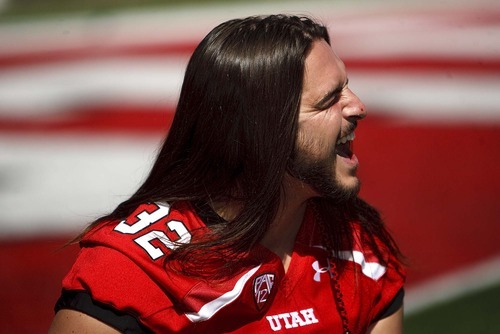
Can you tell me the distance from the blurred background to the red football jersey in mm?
925

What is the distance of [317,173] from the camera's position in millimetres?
1773

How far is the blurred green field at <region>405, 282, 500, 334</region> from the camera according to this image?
9.43 ft

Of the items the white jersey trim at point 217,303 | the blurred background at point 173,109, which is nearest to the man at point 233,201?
the white jersey trim at point 217,303

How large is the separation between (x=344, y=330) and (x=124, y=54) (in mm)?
1355

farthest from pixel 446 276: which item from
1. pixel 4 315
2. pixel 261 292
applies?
pixel 4 315

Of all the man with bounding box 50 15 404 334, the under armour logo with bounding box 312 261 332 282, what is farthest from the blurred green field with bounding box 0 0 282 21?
the under armour logo with bounding box 312 261 332 282

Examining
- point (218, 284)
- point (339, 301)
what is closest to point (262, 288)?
point (218, 284)

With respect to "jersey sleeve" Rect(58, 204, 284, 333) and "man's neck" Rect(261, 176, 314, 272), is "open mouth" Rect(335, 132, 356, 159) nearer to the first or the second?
"man's neck" Rect(261, 176, 314, 272)

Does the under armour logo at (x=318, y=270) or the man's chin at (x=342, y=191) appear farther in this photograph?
the under armour logo at (x=318, y=270)

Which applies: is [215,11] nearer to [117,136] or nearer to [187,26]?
[187,26]

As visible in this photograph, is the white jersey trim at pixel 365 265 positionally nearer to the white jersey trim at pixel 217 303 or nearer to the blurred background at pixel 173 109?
the white jersey trim at pixel 217 303

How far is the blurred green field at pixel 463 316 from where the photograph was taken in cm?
288

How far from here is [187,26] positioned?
113 inches

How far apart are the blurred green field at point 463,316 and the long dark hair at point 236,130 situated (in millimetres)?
1239
